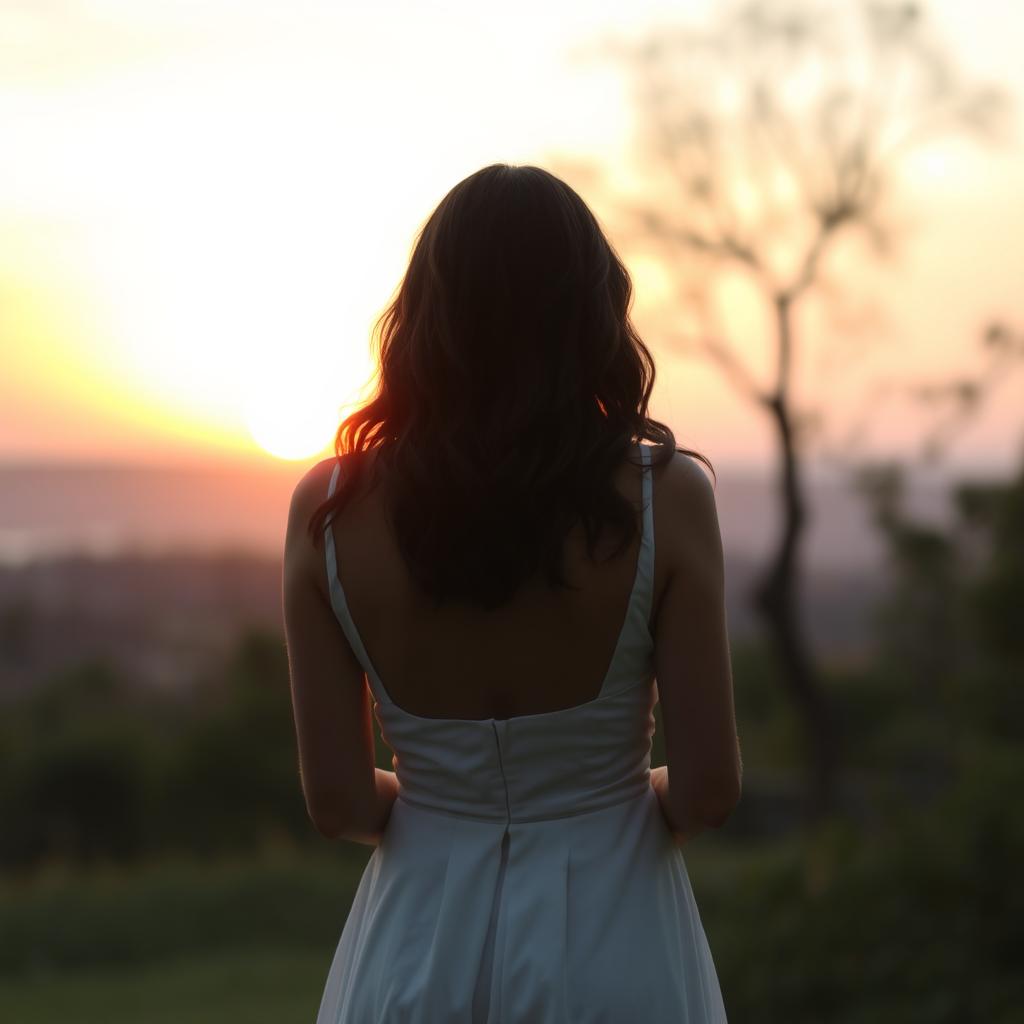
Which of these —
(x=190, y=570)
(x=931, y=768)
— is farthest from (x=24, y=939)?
(x=190, y=570)

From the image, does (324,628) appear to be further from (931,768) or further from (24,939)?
(931,768)

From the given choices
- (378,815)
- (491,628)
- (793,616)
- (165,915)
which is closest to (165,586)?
(793,616)

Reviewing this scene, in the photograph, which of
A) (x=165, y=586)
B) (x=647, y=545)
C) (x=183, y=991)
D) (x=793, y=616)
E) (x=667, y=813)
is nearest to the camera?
(x=647, y=545)

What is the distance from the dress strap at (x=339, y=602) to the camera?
1.70 m

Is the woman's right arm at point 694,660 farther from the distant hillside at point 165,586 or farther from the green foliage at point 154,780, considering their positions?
the distant hillside at point 165,586

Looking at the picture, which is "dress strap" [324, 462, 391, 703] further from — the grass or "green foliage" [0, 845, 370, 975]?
"green foliage" [0, 845, 370, 975]

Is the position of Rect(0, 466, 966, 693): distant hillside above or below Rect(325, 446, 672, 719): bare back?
below

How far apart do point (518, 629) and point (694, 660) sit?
0.24 metres

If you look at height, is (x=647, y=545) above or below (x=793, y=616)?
above

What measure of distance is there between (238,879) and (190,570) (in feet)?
105

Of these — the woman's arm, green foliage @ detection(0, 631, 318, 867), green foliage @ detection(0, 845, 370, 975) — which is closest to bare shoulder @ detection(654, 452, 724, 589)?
the woman's arm

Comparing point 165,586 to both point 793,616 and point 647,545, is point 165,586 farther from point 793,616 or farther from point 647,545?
point 647,545

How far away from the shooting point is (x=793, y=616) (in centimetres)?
1573

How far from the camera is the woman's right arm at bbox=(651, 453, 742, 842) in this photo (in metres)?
1.67
